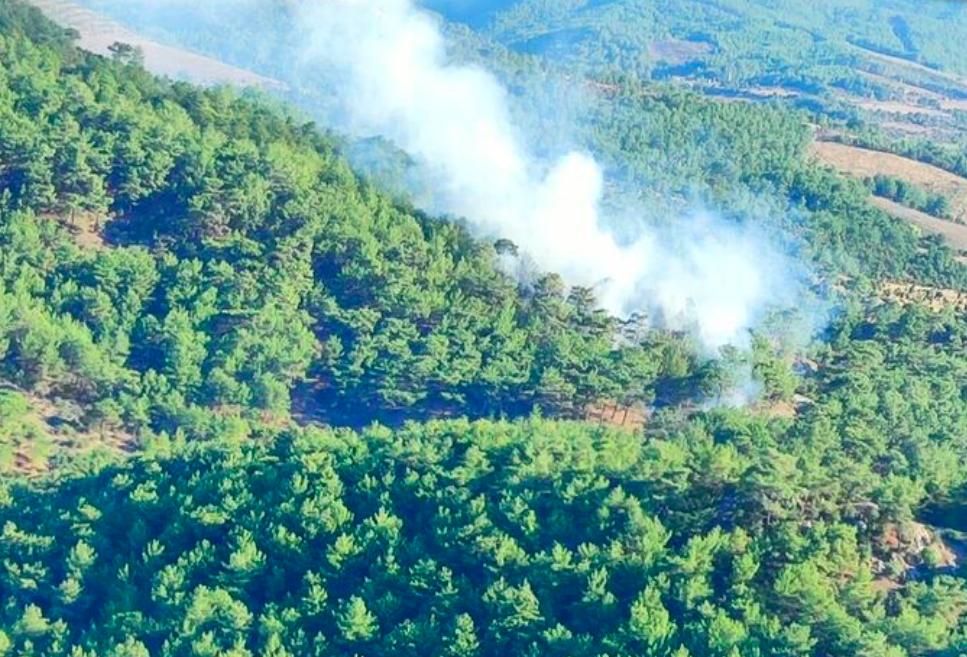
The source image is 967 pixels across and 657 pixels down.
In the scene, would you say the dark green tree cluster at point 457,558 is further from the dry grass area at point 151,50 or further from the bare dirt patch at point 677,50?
the bare dirt patch at point 677,50

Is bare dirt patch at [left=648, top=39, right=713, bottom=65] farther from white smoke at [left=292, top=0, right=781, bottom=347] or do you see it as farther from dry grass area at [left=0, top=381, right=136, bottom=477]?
dry grass area at [left=0, top=381, right=136, bottom=477]

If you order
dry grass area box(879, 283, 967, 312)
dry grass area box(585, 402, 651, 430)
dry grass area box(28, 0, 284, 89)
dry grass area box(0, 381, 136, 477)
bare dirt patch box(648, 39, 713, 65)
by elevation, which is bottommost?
dry grass area box(0, 381, 136, 477)

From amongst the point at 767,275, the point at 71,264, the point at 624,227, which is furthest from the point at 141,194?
the point at 767,275

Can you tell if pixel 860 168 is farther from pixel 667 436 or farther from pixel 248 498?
pixel 248 498

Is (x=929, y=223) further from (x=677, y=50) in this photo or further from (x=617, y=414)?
(x=677, y=50)

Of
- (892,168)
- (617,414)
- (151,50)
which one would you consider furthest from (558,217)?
(151,50)

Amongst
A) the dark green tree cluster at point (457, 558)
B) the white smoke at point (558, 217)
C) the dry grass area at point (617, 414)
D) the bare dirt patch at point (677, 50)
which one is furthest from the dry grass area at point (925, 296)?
the bare dirt patch at point (677, 50)

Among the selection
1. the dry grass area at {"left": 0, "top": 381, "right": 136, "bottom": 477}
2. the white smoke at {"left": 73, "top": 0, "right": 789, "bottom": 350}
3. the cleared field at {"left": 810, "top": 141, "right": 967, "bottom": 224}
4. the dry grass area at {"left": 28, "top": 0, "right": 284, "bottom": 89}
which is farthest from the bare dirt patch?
the dry grass area at {"left": 0, "top": 381, "right": 136, "bottom": 477}
